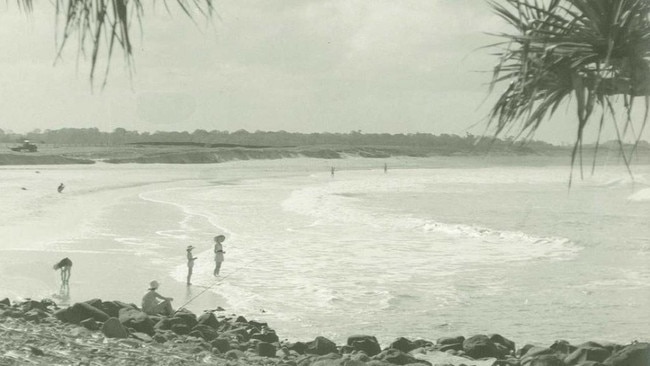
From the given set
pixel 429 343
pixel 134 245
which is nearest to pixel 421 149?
pixel 134 245

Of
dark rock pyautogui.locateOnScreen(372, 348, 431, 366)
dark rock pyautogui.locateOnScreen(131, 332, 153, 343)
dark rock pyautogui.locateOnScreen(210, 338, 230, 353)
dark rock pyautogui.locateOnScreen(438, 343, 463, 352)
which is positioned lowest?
dark rock pyautogui.locateOnScreen(438, 343, 463, 352)

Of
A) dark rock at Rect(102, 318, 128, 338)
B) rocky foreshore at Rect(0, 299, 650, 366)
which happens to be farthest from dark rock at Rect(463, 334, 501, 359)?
dark rock at Rect(102, 318, 128, 338)

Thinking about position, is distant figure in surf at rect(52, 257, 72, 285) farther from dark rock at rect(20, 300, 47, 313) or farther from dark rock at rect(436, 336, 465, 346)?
dark rock at rect(436, 336, 465, 346)

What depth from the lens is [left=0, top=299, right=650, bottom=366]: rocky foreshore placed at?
18.8ft

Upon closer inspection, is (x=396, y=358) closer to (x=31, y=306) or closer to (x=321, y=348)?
(x=321, y=348)

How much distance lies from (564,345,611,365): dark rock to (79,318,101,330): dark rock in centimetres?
450

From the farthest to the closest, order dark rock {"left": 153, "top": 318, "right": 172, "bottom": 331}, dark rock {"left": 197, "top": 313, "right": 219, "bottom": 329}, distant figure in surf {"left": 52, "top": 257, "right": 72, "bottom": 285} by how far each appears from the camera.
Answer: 1. distant figure in surf {"left": 52, "top": 257, "right": 72, "bottom": 285}
2. dark rock {"left": 197, "top": 313, "right": 219, "bottom": 329}
3. dark rock {"left": 153, "top": 318, "right": 172, "bottom": 331}

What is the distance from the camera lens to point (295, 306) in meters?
12.3

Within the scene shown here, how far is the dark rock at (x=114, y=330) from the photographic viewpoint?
711cm

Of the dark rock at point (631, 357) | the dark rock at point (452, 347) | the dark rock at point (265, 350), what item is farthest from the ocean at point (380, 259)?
the dark rock at point (265, 350)

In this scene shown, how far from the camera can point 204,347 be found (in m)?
7.39

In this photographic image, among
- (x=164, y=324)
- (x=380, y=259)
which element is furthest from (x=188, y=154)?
(x=164, y=324)

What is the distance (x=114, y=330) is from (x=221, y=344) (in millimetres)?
1065

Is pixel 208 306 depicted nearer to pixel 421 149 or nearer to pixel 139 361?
pixel 139 361
